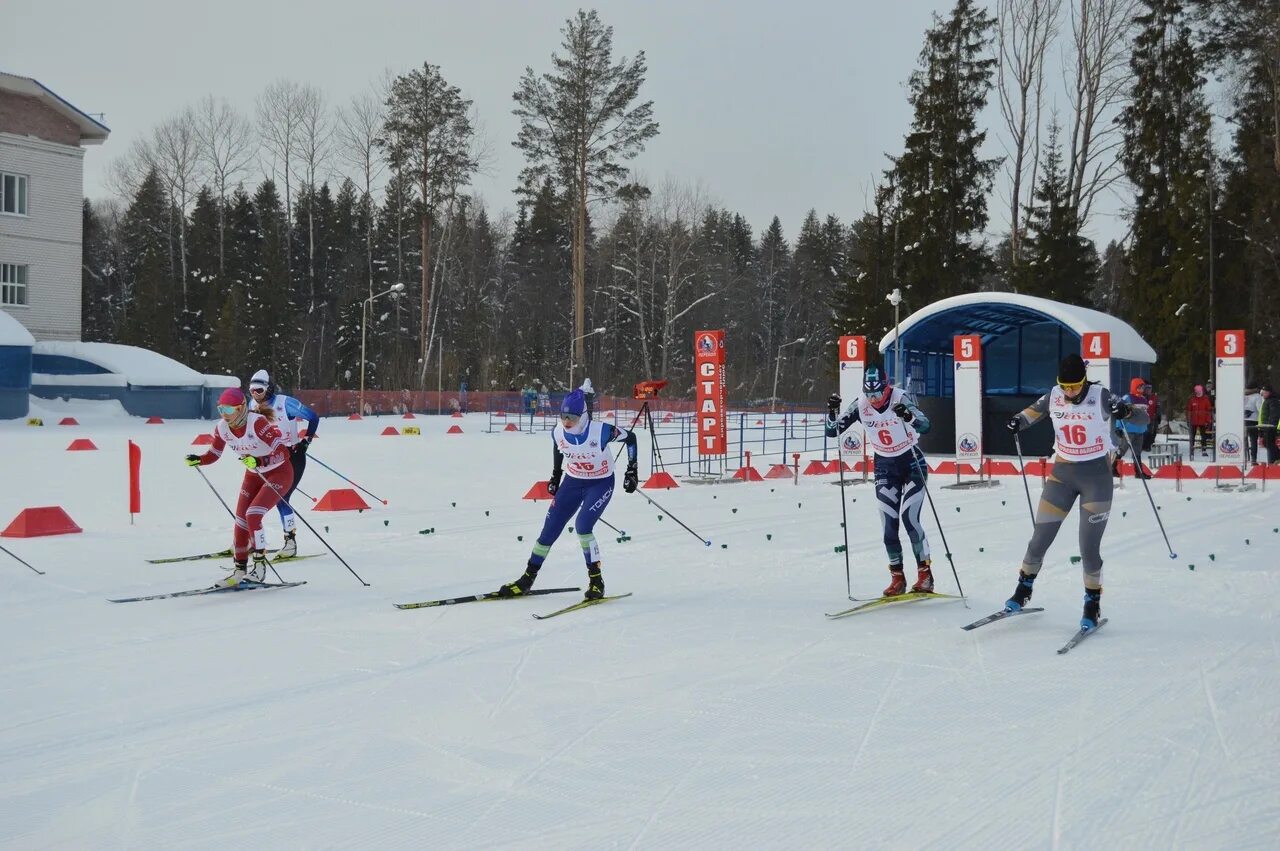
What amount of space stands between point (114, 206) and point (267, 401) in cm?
6844

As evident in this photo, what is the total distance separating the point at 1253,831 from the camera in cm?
375

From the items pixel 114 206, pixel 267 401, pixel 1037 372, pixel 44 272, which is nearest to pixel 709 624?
pixel 267 401

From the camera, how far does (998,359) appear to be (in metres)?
27.3

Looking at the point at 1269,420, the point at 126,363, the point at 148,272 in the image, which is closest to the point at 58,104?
the point at 126,363

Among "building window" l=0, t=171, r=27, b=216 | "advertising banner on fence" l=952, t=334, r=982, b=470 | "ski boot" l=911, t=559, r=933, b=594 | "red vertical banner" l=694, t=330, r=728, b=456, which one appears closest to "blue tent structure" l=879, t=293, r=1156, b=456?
"advertising banner on fence" l=952, t=334, r=982, b=470

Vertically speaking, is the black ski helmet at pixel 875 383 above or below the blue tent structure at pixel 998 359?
below

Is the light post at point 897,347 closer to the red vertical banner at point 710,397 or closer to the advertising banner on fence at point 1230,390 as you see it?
the red vertical banner at point 710,397

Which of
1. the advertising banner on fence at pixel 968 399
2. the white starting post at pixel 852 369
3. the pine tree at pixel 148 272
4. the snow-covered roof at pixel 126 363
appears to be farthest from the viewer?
the pine tree at pixel 148 272

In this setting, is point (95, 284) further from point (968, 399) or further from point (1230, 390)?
point (1230, 390)

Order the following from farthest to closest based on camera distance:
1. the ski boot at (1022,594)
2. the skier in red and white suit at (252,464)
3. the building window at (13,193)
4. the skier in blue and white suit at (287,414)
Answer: the building window at (13,193)
the skier in blue and white suit at (287,414)
the skier in red and white suit at (252,464)
the ski boot at (1022,594)

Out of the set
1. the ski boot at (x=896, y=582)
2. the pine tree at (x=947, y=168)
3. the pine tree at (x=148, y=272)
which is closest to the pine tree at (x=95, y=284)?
the pine tree at (x=148, y=272)

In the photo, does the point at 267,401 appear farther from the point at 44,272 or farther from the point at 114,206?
the point at 114,206

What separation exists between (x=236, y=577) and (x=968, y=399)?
13988 mm

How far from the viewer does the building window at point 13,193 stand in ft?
117
